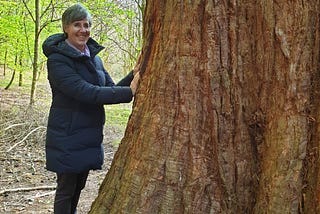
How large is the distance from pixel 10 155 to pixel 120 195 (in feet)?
16.2

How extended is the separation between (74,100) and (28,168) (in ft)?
12.0

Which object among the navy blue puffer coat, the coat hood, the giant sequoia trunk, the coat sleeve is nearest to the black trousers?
the navy blue puffer coat

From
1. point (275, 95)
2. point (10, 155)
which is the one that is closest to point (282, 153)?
point (275, 95)

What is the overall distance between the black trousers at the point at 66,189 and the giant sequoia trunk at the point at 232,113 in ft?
3.26

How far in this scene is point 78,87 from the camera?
3.04 meters

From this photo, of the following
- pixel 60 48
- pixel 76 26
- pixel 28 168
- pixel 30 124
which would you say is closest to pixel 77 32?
pixel 76 26

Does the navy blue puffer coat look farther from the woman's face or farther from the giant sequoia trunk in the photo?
the giant sequoia trunk

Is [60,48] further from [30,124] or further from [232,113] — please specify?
[30,124]

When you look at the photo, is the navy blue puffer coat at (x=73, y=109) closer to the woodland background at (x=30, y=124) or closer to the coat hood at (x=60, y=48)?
the coat hood at (x=60, y=48)

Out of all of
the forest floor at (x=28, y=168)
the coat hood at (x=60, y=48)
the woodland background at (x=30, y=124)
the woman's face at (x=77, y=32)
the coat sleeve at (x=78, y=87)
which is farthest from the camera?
the woodland background at (x=30, y=124)

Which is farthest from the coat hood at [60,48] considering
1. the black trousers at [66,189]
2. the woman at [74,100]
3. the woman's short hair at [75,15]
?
the black trousers at [66,189]

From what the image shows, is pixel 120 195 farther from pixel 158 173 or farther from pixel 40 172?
pixel 40 172

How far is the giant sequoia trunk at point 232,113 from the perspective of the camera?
2.17 meters

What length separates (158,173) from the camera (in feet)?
7.73
